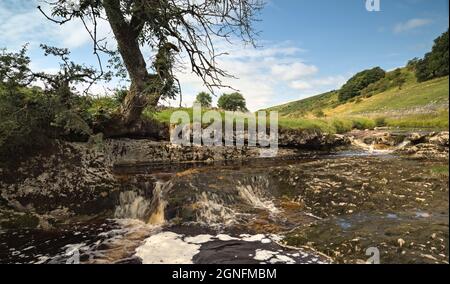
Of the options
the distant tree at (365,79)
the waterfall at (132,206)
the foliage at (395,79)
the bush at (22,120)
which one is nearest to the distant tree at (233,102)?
the distant tree at (365,79)

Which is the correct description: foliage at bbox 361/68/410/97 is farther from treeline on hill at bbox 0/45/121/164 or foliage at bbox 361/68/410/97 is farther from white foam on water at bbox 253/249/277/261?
treeline on hill at bbox 0/45/121/164

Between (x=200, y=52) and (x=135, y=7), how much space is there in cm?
198

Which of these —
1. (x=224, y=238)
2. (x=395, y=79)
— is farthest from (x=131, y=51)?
(x=395, y=79)

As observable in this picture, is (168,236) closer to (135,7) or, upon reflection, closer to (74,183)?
(74,183)

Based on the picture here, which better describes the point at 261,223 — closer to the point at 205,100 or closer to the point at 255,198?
the point at 255,198

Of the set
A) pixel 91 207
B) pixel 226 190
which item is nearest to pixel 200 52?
pixel 226 190

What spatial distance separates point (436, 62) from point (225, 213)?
7792mm

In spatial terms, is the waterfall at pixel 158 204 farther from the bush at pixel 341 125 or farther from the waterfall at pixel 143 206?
the bush at pixel 341 125

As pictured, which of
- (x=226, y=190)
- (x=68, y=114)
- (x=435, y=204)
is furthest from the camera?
(x=226, y=190)

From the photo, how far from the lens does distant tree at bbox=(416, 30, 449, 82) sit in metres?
3.73

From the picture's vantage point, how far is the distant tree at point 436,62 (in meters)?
3.73

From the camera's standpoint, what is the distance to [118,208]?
11.7m

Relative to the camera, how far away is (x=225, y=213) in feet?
35.3

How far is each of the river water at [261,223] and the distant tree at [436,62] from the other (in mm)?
1187
